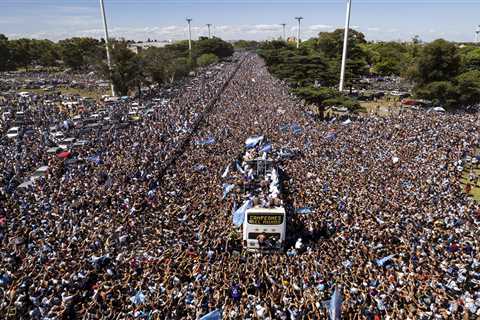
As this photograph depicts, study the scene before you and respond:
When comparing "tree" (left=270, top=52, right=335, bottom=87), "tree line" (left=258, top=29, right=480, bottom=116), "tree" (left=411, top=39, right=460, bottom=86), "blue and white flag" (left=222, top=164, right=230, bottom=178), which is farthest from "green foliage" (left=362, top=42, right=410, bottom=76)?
"blue and white flag" (left=222, top=164, right=230, bottom=178)

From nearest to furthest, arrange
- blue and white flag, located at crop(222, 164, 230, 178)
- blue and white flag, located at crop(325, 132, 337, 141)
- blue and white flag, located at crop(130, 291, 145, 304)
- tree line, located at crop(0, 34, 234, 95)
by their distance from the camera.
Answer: blue and white flag, located at crop(130, 291, 145, 304) < blue and white flag, located at crop(222, 164, 230, 178) < blue and white flag, located at crop(325, 132, 337, 141) < tree line, located at crop(0, 34, 234, 95)

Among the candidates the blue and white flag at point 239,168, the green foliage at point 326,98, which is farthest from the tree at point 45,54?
the blue and white flag at point 239,168

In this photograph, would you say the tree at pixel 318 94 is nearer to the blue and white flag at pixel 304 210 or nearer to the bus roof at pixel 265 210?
the blue and white flag at pixel 304 210

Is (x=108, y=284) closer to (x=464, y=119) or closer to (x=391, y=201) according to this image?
(x=391, y=201)

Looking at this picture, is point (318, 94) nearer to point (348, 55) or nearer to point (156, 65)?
point (348, 55)

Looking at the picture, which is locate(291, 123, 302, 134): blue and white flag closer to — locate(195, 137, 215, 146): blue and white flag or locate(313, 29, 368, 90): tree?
locate(195, 137, 215, 146): blue and white flag

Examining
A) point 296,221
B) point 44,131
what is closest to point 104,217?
point 296,221
